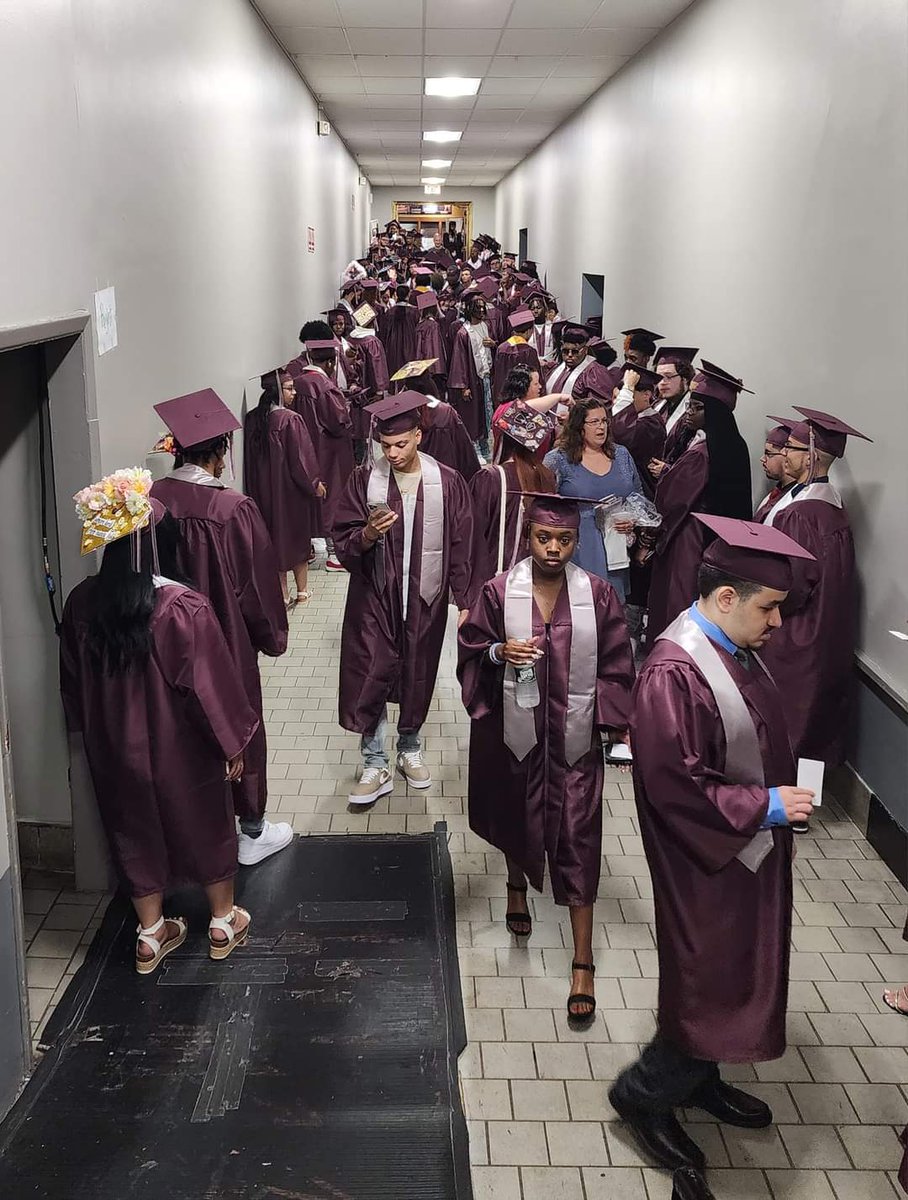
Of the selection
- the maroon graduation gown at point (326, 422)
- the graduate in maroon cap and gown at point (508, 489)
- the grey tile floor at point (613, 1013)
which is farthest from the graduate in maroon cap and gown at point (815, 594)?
the maroon graduation gown at point (326, 422)

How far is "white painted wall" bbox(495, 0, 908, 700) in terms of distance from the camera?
13.5 feet

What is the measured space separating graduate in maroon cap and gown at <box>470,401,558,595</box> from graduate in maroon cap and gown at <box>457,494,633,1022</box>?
116 cm

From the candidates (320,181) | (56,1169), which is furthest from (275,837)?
(320,181)

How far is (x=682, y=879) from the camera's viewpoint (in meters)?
2.47

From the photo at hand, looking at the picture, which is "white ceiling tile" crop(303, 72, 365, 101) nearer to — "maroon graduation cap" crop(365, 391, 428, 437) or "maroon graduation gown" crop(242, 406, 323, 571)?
"maroon graduation gown" crop(242, 406, 323, 571)

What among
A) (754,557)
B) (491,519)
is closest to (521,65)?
(491,519)

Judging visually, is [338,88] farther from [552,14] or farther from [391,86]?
[552,14]

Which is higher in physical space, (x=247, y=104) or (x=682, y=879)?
(x=247, y=104)

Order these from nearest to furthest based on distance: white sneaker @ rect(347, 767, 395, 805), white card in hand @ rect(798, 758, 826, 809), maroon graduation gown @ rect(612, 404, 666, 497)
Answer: white card in hand @ rect(798, 758, 826, 809)
white sneaker @ rect(347, 767, 395, 805)
maroon graduation gown @ rect(612, 404, 666, 497)

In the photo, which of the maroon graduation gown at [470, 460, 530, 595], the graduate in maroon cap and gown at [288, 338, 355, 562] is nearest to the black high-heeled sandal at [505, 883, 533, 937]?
the maroon graduation gown at [470, 460, 530, 595]

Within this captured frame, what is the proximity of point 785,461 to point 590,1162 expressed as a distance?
2990 mm

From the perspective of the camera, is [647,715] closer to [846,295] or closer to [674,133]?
[846,295]

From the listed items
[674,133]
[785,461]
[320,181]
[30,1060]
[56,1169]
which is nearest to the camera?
[56,1169]

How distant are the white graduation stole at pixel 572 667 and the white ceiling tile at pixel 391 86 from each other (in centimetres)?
904
